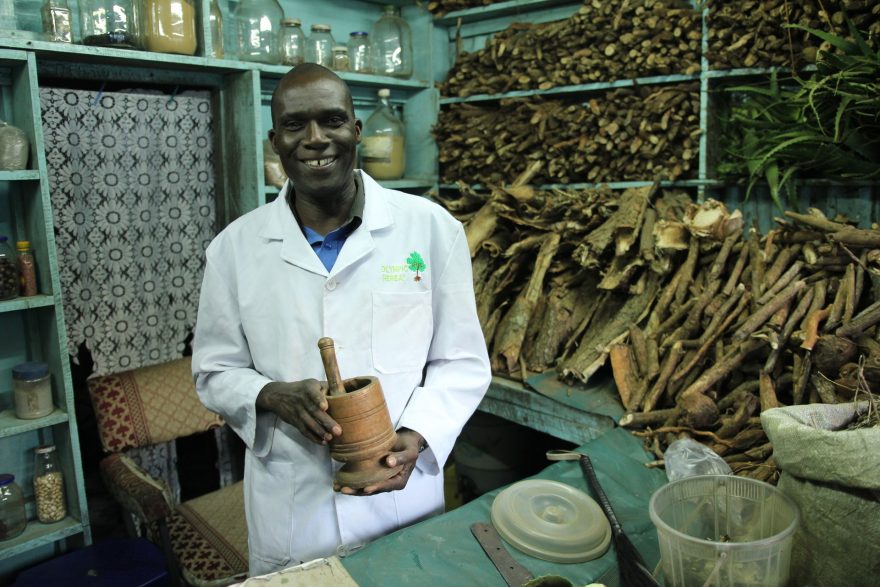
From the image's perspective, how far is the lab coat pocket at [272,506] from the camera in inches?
79.8

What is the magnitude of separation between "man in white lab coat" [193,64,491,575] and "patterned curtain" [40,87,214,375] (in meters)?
1.49

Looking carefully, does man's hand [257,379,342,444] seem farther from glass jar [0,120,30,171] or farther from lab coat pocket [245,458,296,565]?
glass jar [0,120,30,171]

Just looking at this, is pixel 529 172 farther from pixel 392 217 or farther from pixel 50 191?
pixel 50 191

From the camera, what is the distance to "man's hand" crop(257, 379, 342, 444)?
1.70 m

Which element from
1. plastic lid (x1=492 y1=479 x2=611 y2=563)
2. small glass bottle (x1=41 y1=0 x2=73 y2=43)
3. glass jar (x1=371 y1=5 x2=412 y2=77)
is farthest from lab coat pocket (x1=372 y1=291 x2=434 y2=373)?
glass jar (x1=371 y1=5 x2=412 y2=77)

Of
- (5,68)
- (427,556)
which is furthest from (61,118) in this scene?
(427,556)

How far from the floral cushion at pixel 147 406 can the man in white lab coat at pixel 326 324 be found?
150 centimetres

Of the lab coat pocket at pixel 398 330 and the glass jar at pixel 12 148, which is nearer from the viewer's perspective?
the lab coat pocket at pixel 398 330

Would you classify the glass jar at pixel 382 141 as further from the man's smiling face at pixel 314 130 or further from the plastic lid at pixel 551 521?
the plastic lid at pixel 551 521

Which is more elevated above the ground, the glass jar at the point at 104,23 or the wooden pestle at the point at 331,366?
the glass jar at the point at 104,23

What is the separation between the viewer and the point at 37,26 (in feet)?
10.3

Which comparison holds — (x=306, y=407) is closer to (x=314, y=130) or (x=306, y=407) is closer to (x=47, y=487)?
(x=314, y=130)

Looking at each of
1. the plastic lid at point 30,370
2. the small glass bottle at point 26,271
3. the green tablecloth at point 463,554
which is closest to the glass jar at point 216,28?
the small glass bottle at point 26,271

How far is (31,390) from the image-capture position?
2.95 metres
